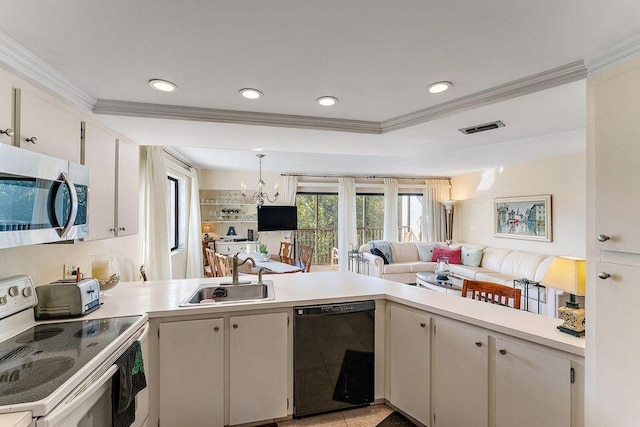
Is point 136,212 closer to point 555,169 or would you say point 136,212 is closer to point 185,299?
point 185,299

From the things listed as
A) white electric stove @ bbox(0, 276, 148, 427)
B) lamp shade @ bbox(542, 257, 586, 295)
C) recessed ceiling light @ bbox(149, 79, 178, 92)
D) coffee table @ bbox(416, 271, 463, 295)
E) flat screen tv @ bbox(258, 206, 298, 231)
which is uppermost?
recessed ceiling light @ bbox(149, 79, 178, 92)

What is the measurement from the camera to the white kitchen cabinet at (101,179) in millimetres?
1919

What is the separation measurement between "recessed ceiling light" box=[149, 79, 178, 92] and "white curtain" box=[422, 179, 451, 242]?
6936 mm

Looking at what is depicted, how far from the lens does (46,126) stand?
154cm

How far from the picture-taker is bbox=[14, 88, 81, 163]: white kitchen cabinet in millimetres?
1395

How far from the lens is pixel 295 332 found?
210 cm

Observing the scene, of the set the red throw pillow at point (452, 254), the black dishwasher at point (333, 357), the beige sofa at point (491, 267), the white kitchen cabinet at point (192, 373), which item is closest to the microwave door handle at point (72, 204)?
the white kitchen cabinet at point (192, 373)

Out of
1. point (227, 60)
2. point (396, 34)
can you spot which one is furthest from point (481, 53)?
point (227, 60)

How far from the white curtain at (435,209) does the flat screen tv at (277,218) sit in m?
3.44

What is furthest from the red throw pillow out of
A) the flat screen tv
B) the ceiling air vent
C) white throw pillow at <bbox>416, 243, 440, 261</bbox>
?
the ceiling air vent

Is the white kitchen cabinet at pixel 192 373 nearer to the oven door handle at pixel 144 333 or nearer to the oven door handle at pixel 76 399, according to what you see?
the oven door handle at pixel 144 333

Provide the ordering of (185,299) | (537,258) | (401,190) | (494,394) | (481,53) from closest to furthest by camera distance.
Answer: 1. (481,53)
2. (494,394)
3. (185,299)
4. (537,258)
5. (401,190)

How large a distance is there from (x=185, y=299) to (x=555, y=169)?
5.87 m

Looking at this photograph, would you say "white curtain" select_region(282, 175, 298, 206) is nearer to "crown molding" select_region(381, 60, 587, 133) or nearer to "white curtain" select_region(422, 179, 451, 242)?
"white curtain" select_region(422, 179, 451, 242)
